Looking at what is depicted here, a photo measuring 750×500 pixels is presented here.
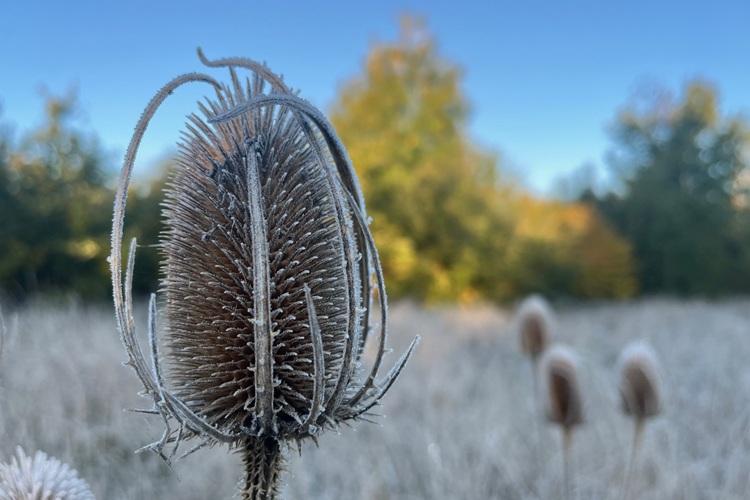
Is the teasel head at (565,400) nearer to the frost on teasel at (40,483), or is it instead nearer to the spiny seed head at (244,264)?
the spiny seed head at (244,264)

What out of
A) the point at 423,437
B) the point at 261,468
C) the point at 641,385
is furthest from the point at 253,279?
the point at 423,437

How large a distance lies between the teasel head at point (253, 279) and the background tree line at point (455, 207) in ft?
21.5

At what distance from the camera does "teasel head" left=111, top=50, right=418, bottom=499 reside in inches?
40.3

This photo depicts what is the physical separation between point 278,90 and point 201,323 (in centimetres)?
42

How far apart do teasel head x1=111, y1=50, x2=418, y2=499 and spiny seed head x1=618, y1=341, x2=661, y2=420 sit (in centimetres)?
155

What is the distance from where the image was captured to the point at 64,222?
421 inches

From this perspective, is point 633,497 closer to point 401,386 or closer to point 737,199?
point 401,386

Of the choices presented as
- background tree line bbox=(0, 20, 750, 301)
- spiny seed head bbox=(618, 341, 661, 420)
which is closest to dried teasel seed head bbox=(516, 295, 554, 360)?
spiny seed head bbox=(618, 341, 661, 420)

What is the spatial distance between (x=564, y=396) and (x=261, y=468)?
5.81 feet

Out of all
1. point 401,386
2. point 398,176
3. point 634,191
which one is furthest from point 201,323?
point 634,191

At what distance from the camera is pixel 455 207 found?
13.1 m

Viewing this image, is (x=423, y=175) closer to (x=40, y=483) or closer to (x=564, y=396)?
(x=564, y=396)

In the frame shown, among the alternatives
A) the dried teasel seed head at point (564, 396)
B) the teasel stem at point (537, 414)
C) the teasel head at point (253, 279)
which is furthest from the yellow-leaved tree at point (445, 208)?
the teasel head at point (253, 279)

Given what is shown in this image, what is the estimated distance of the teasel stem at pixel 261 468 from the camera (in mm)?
1025
